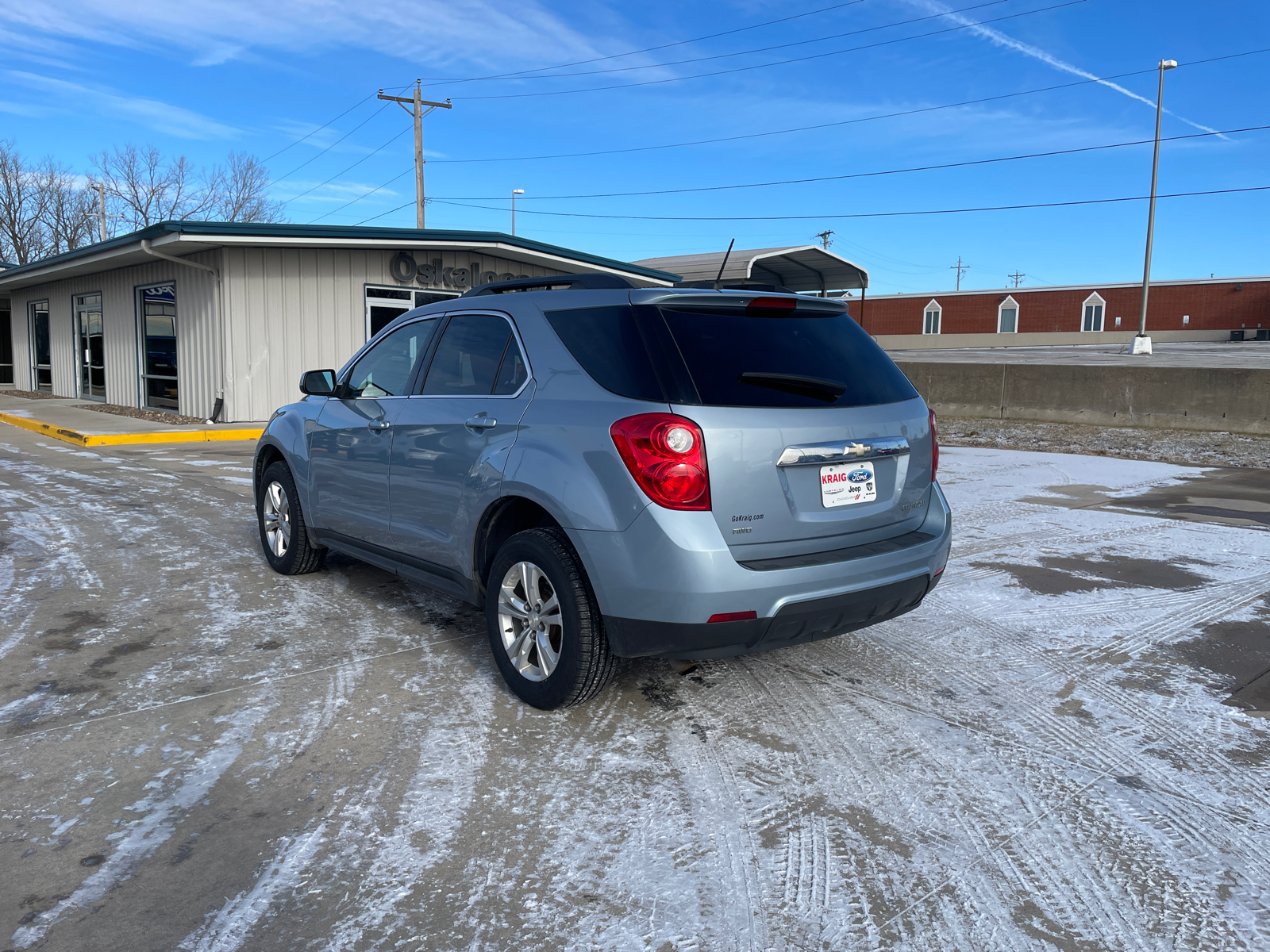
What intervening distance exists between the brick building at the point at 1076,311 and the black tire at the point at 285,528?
54.9 meters

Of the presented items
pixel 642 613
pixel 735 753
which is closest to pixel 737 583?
pixel 642 613

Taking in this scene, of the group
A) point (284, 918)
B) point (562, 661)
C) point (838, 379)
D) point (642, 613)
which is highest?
point (838, 379)

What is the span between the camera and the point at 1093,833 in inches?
113

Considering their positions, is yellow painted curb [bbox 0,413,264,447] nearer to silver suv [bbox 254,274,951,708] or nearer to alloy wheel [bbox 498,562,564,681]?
silver suv [bbox 254,274,951,708]

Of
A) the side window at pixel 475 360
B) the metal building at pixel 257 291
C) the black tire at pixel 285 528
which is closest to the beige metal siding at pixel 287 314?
the metal building at pixel 257 291

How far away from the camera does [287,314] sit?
18.4 m

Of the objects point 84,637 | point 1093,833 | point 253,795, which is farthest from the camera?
point 84,637

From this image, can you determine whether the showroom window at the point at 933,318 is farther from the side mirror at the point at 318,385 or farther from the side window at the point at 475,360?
the side window at the point at 475,360

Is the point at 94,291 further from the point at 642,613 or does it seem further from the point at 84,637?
the point at 642,613

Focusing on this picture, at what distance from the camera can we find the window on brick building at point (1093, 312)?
2165 inches

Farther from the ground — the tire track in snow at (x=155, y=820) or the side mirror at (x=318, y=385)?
the side mirror at (x=318, y=385)

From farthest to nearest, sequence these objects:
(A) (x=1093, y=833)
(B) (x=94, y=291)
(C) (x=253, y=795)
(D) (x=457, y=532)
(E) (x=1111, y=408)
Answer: (B) (x=94, y=291), (E) (x=1111, y=408), (D) (x=457, y=532), (C) (x=253, y=795), (A) (x=1093, y=833)

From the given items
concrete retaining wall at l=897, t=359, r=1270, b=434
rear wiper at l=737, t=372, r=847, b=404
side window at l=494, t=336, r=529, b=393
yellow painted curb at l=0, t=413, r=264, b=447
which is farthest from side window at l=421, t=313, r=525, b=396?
yellow painted curb at l=0, t=413, r=264, b=447

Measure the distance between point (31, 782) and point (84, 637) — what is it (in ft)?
5.73
